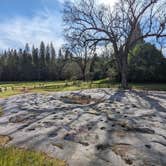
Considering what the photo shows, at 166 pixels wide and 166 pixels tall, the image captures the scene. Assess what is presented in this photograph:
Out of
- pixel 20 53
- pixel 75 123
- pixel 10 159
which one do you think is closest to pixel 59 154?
pixel 10 159

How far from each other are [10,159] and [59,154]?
Result: 4.26 feet

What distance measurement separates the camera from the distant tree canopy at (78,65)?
133 ft

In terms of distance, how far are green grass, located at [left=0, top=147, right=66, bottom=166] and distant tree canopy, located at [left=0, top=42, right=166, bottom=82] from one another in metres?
23.7

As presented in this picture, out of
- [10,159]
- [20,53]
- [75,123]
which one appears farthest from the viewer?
[20,53]

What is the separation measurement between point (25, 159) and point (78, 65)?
58.5 meters

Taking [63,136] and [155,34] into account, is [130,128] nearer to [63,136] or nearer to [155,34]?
[63,136]

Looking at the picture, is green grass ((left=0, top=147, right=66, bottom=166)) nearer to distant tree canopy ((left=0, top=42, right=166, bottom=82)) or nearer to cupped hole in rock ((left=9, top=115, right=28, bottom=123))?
cupped hole in rock ((left=9, top=115, right=28, bottom=123))

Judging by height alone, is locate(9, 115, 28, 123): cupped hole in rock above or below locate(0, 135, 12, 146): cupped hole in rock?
above

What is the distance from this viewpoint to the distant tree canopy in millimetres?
40531

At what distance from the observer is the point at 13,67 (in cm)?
7475

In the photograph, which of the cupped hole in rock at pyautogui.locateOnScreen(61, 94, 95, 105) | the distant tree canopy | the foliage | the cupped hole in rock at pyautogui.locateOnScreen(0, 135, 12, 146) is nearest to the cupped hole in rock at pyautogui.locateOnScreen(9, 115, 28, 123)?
the cupped hole in rock at pyautogui.locateOnScreen(0, 135, 12, 146)

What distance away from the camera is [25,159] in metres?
5.30

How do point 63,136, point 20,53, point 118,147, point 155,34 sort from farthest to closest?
1. point 20,53
2. point 155,34
3. point 63,136
4. point 118,147

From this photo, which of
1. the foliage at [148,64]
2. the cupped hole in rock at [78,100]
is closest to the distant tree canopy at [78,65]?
the foliage at [148,64]
